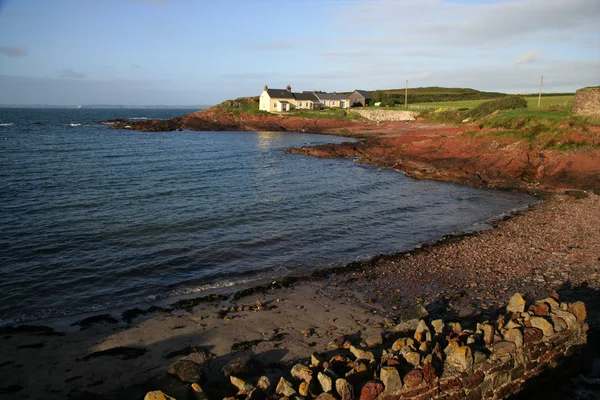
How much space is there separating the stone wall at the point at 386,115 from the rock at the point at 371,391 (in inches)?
2821

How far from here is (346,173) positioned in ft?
129

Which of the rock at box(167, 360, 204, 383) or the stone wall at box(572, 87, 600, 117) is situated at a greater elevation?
the stone wall at box(572, 87, 600, 117)

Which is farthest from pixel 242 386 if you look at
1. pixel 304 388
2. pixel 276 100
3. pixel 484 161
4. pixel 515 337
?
pixel 276 100

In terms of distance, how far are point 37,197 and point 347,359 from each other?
2541 cm

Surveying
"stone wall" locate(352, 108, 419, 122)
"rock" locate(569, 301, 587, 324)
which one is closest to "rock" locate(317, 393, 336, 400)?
"rock" locate(569, 301, 587, 324)

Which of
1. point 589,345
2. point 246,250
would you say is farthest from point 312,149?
point 589,345

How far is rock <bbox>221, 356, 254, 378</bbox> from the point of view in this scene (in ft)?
29.5

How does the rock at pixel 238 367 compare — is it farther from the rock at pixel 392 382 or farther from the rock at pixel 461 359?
the rock at pixel 461 359

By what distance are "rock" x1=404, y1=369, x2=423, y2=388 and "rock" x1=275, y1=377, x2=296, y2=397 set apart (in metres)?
2.00

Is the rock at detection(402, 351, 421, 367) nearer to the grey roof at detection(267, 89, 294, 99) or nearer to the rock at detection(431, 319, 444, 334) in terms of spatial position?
the rock at detection(431, 319, 444, 334)

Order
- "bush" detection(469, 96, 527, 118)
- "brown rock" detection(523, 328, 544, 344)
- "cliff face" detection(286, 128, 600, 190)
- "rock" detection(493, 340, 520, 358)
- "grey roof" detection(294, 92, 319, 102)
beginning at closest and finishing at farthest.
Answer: "rock" detection(493, 340, 520, 358)
"brown rock" detection(523, 328, 544, 344)
"cliff face" detection(286, 128, 600, 190)
"bush" detection(469, 96, 527, 118)
"grey roof" detection(294, 92, 319, 102)

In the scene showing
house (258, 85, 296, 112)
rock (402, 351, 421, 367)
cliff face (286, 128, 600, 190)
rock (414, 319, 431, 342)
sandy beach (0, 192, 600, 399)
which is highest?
house (258, 85, 296, 112)

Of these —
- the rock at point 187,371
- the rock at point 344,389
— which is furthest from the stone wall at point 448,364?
the rock at point 187,371

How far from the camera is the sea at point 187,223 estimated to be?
49.3 feet
